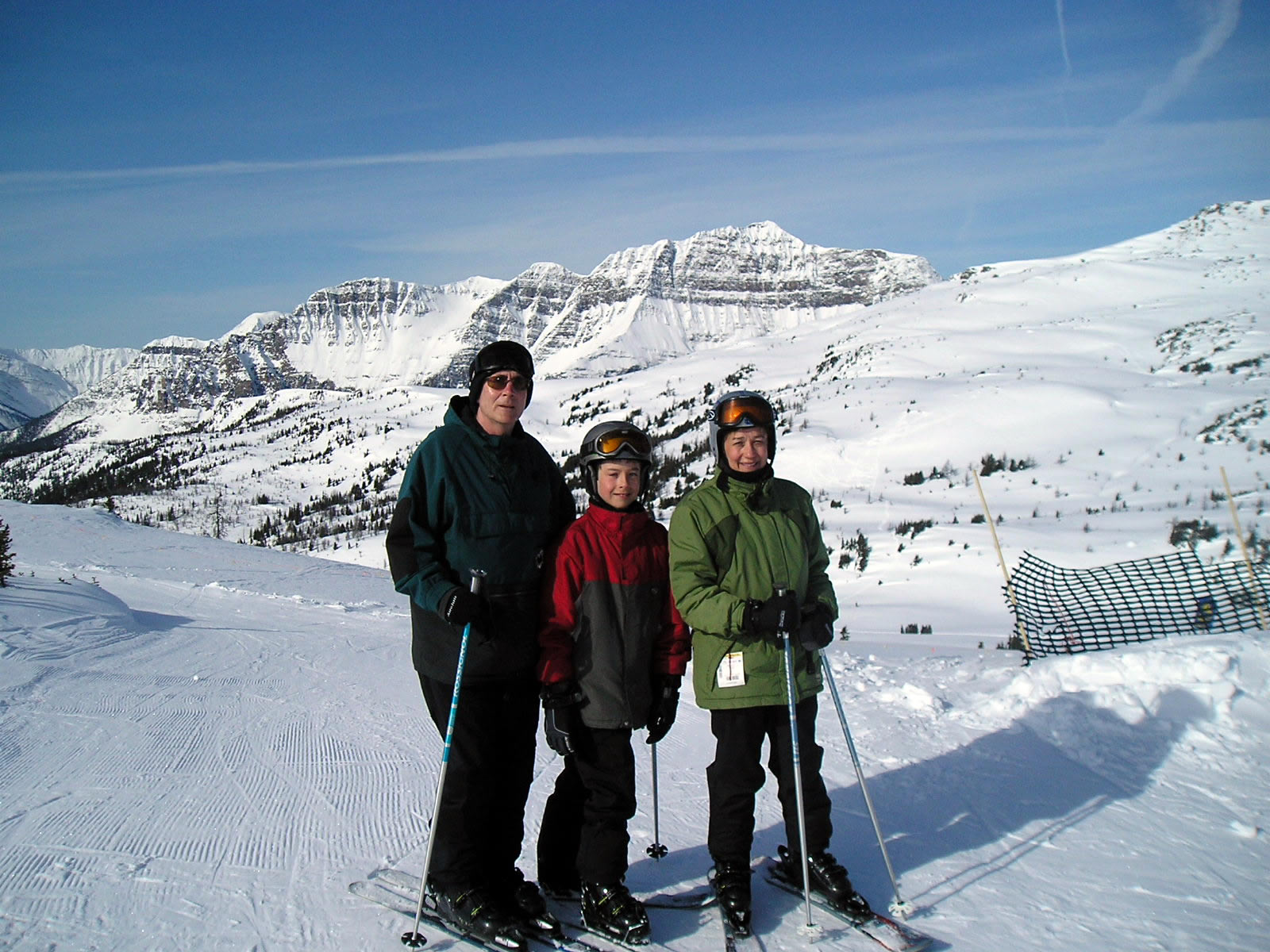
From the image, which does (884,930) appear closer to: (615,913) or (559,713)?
(615,913)

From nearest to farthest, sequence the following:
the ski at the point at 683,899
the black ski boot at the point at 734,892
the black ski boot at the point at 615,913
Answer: the black ski boot at the point at 615,913
the black ski boot at the point at 734,892
the ski at the point at 683,899

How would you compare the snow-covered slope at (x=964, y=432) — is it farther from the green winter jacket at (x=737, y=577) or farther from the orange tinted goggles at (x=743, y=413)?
the orange tinted goggles at (x=743, y=413)

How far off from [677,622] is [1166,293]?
63513mm

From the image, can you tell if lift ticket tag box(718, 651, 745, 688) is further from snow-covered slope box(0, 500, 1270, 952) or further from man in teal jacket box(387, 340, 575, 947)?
snow-covered slope box(0, 500, 1270, 952)

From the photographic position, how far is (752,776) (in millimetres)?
3398

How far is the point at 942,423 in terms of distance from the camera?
Result: 27734 millimetres

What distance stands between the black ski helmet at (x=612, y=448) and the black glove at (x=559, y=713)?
81 cm

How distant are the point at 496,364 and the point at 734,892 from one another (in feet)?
7.83

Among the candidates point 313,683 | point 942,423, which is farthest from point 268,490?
point 313,683

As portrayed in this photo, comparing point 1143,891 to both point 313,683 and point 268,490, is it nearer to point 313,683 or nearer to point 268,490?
point 313,683

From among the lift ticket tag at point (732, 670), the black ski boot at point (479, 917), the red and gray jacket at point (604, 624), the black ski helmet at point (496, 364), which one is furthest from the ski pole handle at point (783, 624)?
the black ski boot at point (479, 917)

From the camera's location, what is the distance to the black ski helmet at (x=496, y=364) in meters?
3.36

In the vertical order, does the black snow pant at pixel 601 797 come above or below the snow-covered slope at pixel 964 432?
below

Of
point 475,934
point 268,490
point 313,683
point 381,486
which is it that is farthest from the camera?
point 268,490
